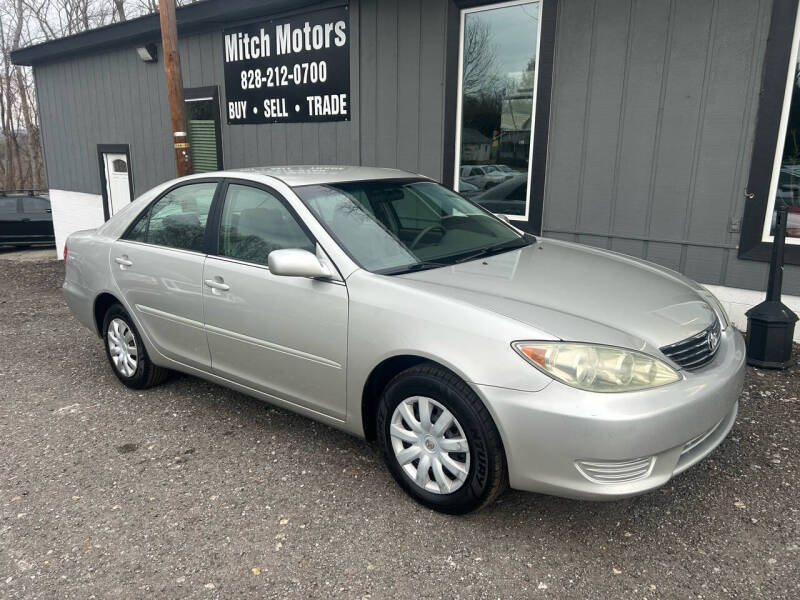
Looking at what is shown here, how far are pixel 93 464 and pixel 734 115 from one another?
Answer: 542cm

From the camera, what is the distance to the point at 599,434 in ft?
7.95

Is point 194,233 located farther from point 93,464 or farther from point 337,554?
point 337,554

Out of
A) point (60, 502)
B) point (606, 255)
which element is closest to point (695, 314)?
point (606, 255)

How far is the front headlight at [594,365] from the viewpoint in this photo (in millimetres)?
2494

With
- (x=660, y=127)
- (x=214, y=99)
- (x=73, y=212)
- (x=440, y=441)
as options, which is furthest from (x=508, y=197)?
(x=73, y=212)

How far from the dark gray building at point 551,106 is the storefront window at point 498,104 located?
0.02 m

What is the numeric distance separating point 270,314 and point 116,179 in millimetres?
9956

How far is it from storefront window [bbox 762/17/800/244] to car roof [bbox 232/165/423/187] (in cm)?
319

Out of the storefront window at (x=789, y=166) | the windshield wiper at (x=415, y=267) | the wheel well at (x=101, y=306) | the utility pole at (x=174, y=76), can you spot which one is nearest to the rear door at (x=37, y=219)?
the utility pole at (x=174, y=76)

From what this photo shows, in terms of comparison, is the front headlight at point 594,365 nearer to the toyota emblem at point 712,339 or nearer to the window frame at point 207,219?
the toyota emblem at point 712,339

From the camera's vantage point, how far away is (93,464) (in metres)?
3.56

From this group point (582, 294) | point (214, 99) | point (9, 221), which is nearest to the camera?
point (582, 294)

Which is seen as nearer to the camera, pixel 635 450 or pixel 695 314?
pixel 635 450

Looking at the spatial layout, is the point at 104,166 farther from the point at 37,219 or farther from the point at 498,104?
the point at 498,104
